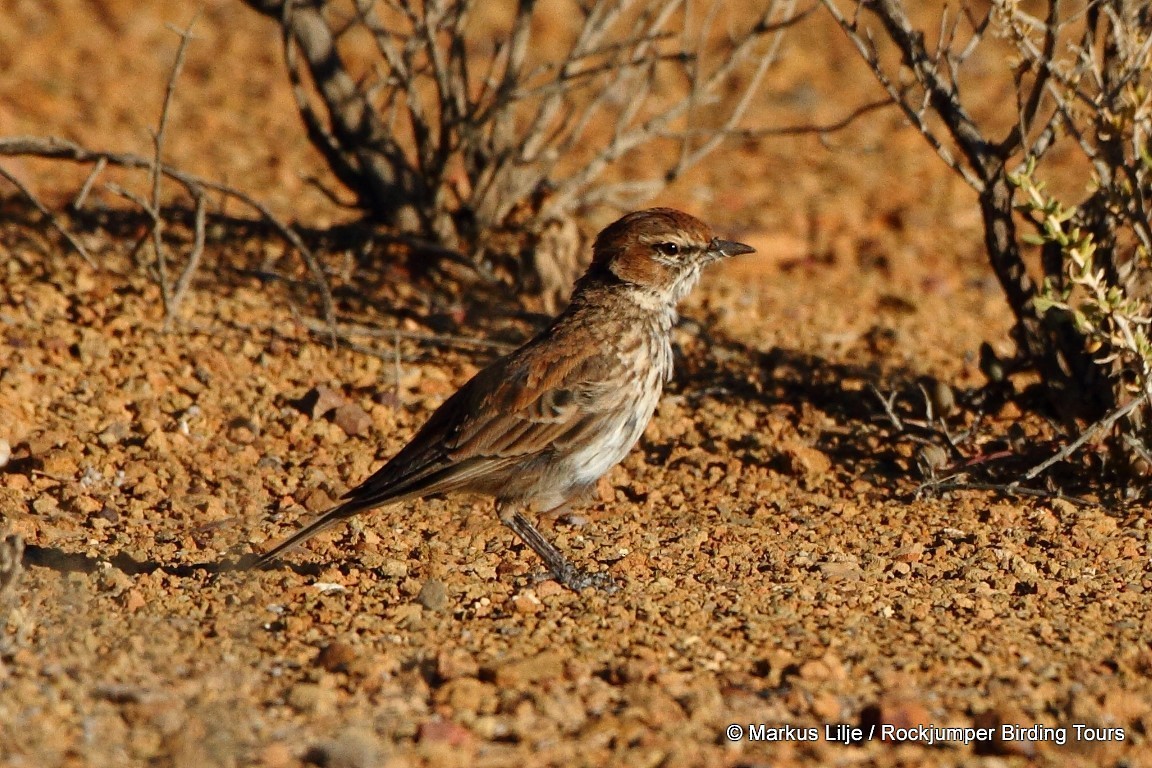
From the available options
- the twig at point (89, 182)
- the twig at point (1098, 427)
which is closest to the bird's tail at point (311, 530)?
the twig at point (89, 182)

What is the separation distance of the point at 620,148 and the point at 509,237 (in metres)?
0.81

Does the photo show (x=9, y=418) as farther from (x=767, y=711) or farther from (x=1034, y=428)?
(x=1034, y=428)

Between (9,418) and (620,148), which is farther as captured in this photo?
(620,148)

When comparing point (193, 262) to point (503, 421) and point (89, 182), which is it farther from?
point (503, 421)

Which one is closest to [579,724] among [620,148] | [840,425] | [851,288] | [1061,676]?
[1061,676]

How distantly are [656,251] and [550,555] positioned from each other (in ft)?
4.54

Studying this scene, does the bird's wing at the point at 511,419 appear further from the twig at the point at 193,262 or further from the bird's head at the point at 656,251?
the twig at the point at 193,262

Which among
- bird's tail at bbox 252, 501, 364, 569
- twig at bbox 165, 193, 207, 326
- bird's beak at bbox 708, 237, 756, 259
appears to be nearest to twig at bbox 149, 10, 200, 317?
twig at bbox 165, 193, 207, 326

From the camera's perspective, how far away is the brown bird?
5.79m

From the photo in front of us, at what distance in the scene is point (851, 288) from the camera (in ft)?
28.5

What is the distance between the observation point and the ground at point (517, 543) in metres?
4.28

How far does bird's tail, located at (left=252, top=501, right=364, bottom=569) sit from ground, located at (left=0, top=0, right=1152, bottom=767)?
0.27ft

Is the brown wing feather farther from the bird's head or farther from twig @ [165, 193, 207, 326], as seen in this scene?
twig @ [165, 193, 207, 326]

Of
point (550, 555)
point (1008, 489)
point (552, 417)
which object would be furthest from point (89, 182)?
point (1008, 489)
